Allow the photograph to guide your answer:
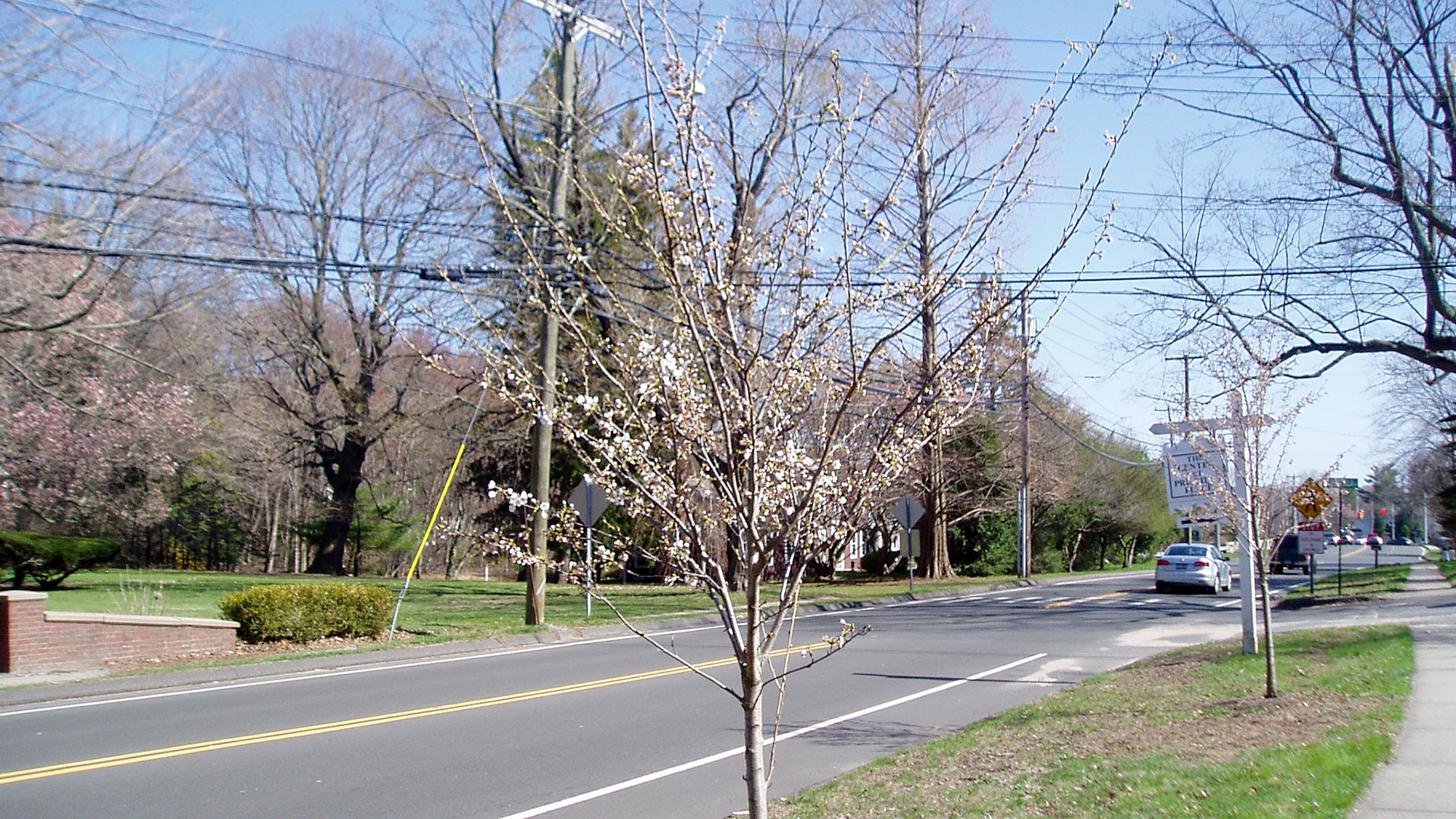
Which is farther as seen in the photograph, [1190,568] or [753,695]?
[1190,568]

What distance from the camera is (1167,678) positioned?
11648mm

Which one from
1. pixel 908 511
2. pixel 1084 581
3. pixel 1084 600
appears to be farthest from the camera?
pixel 1084 581

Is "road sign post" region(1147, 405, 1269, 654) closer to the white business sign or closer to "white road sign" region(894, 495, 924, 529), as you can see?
the white business sign

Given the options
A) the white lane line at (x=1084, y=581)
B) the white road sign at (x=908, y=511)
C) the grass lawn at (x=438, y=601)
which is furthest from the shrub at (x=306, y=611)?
the white lane line at (x=1084, y=581)

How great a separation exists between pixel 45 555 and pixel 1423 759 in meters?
24.5

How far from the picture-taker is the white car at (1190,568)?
28.1 m

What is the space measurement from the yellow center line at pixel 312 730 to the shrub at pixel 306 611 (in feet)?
19.4

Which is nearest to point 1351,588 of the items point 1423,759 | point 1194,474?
point 1194,474

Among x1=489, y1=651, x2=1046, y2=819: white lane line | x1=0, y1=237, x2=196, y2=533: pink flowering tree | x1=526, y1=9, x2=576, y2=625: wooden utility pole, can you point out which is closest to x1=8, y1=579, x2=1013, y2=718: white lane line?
x1=526, y1=9, x2=576, y2=625: wooden utility pole

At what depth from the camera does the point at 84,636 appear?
14.0 m

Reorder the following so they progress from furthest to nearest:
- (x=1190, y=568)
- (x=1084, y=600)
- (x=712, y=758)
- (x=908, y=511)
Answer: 1. (x=1190, y=568)
2. (x=908, y=511)
3. (x=1084, y=600)
4. (x=712, y=758)

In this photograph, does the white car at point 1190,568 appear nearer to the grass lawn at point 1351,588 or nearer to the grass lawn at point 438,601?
the grass lawn at point 1351,588

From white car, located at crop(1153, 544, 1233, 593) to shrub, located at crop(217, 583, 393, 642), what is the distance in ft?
69.8

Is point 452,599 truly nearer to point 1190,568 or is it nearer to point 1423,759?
point 1190,568
